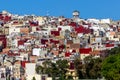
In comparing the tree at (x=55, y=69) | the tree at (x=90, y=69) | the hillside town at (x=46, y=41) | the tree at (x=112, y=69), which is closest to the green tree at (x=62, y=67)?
the tree at (x=55, y=69)

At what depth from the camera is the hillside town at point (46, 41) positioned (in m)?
73.6

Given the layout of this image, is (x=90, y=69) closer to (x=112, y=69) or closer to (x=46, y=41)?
(x=112, y=69)

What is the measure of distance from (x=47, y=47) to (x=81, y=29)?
22.5 m

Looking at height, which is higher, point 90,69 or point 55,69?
point 55,69

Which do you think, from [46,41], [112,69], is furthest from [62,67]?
[46,41]

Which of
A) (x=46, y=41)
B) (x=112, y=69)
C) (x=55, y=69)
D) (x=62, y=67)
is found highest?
(x=46, y=41)

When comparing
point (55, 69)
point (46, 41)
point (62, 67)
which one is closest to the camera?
point (55, 69)

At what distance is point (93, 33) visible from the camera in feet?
378

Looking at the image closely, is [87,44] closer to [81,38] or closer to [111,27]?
[81,38]

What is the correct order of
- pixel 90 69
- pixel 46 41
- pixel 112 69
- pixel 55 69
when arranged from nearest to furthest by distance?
pixel 112 69, pixel 90 69, pixel 55 69, pixel 46 41

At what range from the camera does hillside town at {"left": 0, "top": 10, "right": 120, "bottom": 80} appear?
73625mm

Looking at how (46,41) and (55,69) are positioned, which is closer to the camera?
(55,69)

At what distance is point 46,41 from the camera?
100438mm

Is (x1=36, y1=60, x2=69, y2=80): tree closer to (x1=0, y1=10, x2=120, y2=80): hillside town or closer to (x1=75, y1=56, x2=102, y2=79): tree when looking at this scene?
(x1=0, y1=10, x2=120, y2=80): hillside town
